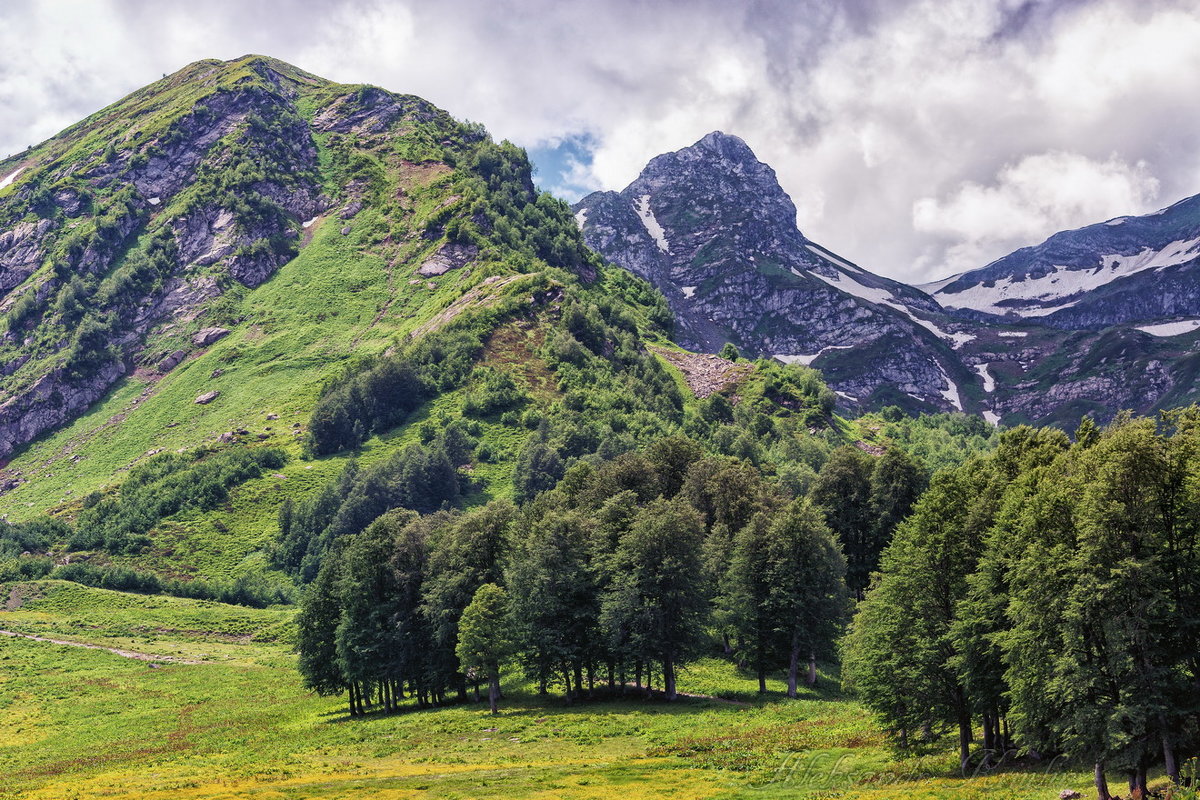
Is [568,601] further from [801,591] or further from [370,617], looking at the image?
[801,591]

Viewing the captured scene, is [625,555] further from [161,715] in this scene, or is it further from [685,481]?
[161,715]

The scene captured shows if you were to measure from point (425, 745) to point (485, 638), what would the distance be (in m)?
12.0

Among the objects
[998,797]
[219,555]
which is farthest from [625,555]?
[219,555]

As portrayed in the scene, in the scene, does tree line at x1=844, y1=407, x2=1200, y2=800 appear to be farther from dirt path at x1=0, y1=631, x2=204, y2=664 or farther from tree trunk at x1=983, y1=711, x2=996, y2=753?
dirt path at x1=0, y1=631, x2=204, y2=664

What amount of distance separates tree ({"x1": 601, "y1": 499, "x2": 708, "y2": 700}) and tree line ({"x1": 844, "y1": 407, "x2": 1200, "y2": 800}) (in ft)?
80.9

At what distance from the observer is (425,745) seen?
195 ft

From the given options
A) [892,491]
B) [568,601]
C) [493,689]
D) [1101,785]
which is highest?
[892,491]

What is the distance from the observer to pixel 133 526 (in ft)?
576

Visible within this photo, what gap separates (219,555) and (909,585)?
516ft

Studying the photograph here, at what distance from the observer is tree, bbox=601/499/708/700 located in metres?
69.8

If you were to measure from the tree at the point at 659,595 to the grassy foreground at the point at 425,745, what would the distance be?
4937 millimetres

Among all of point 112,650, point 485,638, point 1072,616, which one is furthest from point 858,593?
point 112,650

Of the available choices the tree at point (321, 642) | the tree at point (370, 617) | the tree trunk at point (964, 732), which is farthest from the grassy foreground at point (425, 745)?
the tree at point (370, 617)

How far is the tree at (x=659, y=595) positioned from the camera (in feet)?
229
